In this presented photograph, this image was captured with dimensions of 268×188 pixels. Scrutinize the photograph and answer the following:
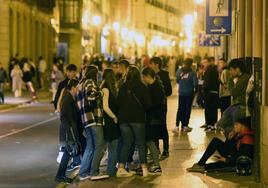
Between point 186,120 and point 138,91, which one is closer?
point 138,91

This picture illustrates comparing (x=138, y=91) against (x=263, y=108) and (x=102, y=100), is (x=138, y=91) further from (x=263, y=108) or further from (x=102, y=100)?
(x=263, y=108)

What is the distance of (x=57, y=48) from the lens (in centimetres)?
6806

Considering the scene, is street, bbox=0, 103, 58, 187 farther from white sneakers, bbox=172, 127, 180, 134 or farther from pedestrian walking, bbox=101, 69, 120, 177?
white sneakers, bbox=172, 127, 180, 134

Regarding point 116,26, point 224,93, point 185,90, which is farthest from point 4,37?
point 116,26

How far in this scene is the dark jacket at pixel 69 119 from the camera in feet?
39.2

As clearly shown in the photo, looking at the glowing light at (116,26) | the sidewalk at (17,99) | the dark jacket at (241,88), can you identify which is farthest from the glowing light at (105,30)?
the dark jacket at (241,88)

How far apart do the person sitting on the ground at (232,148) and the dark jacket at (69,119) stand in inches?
86.5

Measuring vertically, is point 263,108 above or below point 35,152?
above

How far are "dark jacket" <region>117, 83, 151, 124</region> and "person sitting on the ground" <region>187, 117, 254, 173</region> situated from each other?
56.9 inches

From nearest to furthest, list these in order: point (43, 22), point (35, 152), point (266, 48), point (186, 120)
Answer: point (266, 48)
point (35, 152)
point (186, 120)
point (43, 22)

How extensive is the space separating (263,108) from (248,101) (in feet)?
4.52

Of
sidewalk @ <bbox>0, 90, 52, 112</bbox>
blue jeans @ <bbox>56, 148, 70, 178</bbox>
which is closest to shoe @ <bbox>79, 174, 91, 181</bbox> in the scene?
blue jeans @ <bbox>56, 148, 70, 178</bbox>

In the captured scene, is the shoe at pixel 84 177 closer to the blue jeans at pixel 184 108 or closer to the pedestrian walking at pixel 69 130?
the pedestrian walking at pixel 69 130

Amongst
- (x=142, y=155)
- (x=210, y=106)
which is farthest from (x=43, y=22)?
(x=142, y=155)
